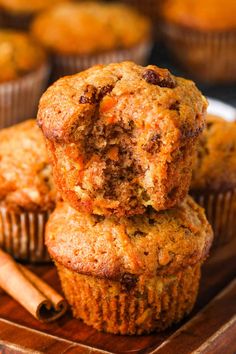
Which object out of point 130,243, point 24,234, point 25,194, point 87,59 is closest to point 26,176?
point 25,194

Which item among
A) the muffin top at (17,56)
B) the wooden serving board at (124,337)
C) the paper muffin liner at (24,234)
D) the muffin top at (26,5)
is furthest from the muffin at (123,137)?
the muffin top at (26,5)

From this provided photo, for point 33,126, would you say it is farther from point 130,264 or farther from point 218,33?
point 218,33

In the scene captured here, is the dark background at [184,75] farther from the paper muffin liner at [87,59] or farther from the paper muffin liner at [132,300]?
the paper muffin liner at [132,300]

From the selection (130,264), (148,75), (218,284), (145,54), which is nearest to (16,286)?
(130,264)

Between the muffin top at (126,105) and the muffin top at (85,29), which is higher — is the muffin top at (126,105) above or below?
above

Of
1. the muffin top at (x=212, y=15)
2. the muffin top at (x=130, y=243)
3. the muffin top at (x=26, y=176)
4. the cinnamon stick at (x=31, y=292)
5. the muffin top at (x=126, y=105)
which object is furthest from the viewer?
the muffin top at (x=212, y=15)

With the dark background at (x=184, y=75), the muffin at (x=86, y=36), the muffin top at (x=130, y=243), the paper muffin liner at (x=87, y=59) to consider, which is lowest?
the dark background at (x=184, y=75)

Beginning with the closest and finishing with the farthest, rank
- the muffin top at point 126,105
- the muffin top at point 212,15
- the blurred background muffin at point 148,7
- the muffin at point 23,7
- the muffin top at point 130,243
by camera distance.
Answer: the muffin top at point 126,105
the muffin top at point 130,243
the muffin top at point 212,15
the muffin at point 23,7
the blurred background muffin at point 148,7
